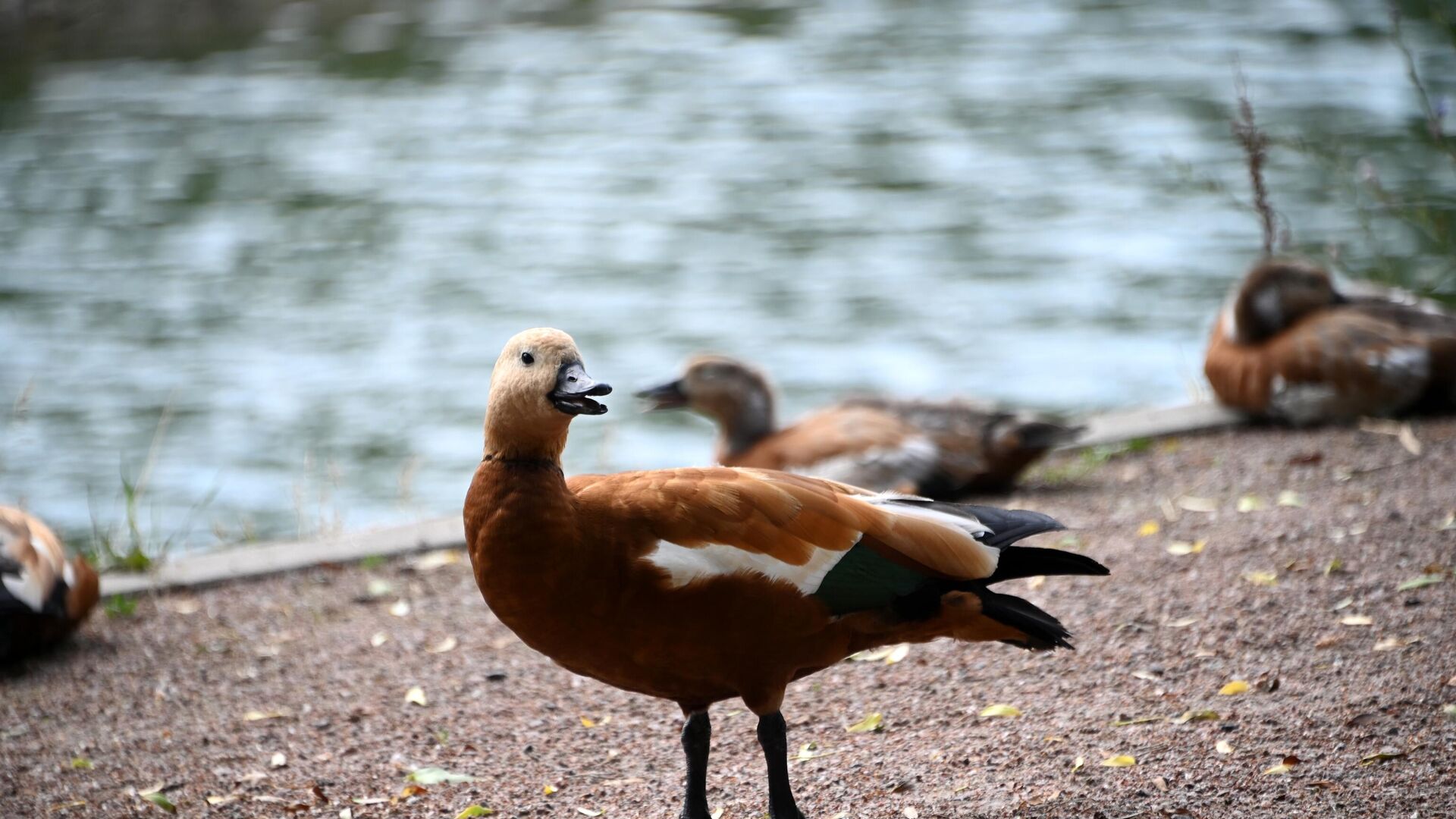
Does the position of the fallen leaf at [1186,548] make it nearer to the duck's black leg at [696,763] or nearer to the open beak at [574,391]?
the duck's black leg at [696,763]

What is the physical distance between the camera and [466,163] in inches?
734

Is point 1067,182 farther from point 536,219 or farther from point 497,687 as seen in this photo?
point 497,687

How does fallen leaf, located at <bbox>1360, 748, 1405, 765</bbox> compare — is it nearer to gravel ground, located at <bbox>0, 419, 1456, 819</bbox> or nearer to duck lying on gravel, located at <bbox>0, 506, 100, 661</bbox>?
gravel ground, located at <bbox>0, 419, 1456, 819</bbox>

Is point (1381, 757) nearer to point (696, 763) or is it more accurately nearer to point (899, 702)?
point (899, 702)

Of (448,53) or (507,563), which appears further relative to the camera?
(448,53)

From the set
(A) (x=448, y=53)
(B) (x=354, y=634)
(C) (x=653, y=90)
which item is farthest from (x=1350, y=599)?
(A) (x=448, y=53)

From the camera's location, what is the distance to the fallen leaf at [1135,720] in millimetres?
4223

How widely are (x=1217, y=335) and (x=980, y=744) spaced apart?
13.7 ft

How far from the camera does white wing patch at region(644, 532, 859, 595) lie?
348 centimetres

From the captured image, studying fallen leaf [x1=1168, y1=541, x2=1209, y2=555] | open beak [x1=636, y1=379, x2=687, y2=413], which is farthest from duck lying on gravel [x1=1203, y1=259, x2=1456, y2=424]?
open beak [x1=636, y1=379, x2=687, y2=413]

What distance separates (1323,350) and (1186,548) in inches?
73.5

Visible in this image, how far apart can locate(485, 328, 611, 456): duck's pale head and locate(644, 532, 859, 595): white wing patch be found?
367 millimetres

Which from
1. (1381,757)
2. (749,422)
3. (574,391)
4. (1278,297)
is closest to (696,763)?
(574,391)

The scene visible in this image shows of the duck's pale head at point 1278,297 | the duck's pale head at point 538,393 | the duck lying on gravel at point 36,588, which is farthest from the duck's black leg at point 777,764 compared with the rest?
the duck's pale head at point 1278,297
